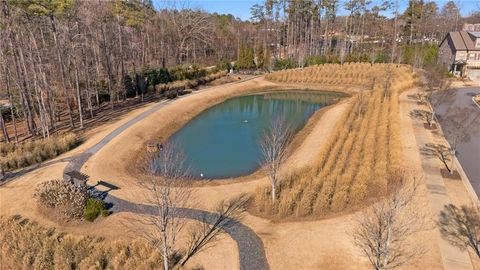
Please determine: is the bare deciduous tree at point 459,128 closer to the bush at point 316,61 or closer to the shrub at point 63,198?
the shrub at point 63,198

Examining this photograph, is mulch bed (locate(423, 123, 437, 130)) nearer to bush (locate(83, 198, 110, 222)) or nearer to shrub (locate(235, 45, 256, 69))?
bush (locate(83, 198, 110, 222))

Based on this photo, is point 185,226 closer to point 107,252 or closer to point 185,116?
point 107,252

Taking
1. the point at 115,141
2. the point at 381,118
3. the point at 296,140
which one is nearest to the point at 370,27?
the point at 381,118

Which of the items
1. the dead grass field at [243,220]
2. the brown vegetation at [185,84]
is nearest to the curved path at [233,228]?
the dead grass field at [243,220]

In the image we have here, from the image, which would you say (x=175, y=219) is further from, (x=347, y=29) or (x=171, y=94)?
(x=347, y=29)

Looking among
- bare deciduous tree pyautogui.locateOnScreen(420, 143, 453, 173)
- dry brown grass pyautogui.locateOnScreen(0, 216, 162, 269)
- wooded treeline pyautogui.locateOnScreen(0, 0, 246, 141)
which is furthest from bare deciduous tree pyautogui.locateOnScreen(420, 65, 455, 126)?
wooded treeline pyautogui.locateOnScreen(0, 0, 246, 141)
